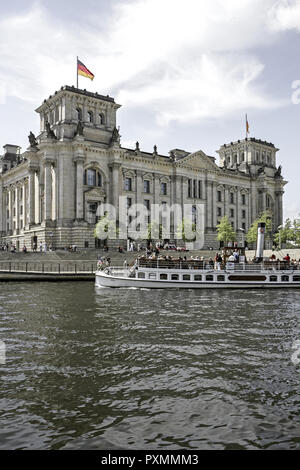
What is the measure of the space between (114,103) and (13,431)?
239ft

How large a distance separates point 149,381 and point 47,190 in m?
61.2

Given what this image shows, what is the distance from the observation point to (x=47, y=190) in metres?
68.0

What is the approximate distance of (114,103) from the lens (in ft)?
245

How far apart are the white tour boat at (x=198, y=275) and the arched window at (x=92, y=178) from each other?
35.8 metres

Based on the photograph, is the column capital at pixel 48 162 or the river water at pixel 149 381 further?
the column capital at pixel 48 162

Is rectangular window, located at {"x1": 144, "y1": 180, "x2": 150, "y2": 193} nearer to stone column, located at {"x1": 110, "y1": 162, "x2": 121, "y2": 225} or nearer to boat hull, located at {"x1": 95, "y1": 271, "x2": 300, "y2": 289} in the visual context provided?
stone column, located at {"x1": 110, "y1": 162, "x2": 121, "y2": 225}

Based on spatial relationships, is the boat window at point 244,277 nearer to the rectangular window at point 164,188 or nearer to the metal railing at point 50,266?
the metal railing at point 50,266

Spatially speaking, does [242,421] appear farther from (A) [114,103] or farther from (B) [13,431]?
(A) [114,103]

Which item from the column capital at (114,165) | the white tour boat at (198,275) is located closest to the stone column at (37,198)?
the column capital at (114,165)

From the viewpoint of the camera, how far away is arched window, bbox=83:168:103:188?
6951 centimetres

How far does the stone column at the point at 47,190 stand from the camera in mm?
67250

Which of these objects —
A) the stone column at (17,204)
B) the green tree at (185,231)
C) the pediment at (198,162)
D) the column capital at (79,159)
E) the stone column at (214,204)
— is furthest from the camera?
the stone column at (214,204)
